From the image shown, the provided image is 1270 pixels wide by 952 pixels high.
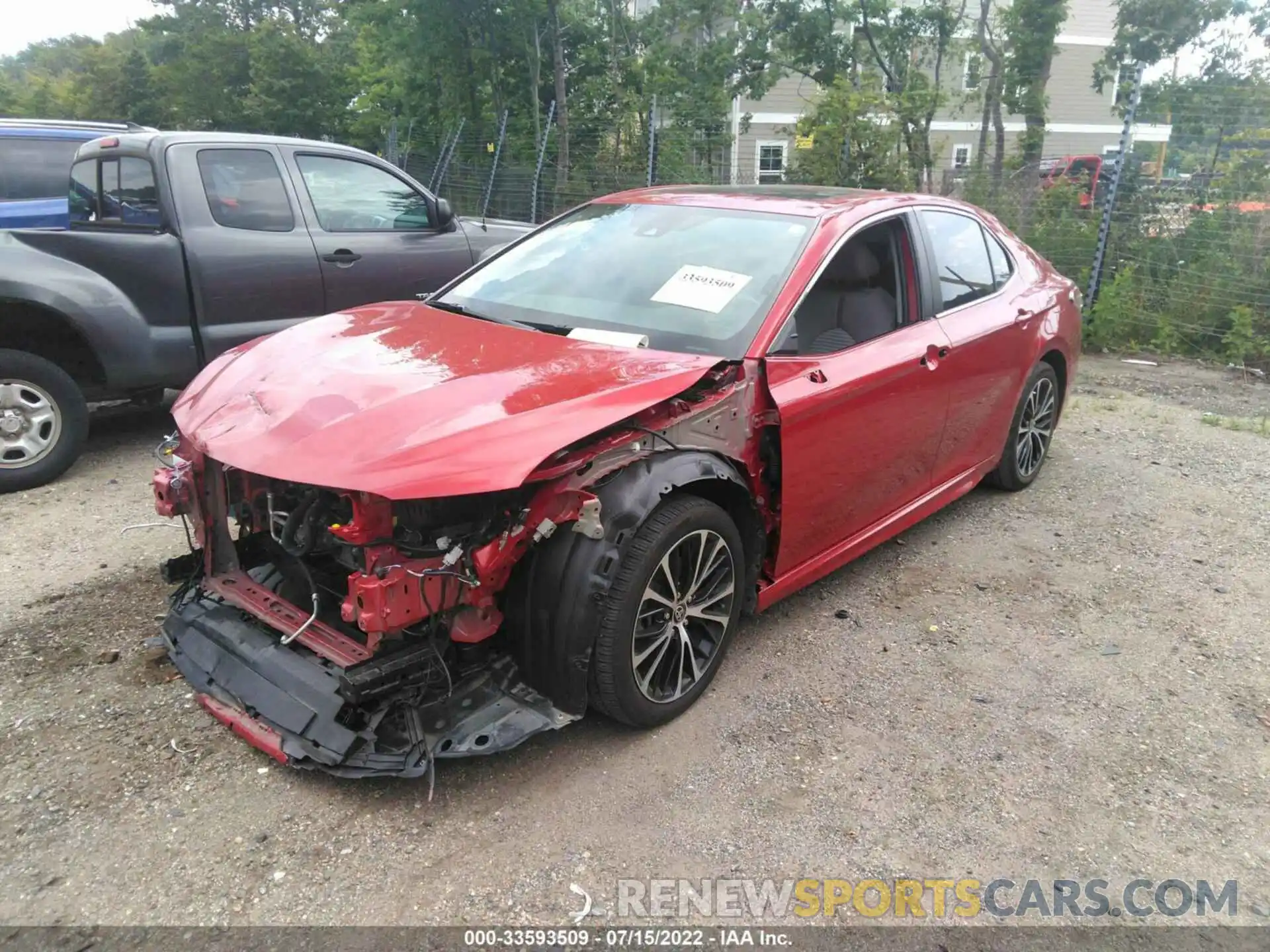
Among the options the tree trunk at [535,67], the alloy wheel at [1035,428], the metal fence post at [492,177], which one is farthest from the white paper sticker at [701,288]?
the tree trunk at [535,67]

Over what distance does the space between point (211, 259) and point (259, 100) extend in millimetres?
23039

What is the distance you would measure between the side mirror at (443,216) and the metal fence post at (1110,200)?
6.62m

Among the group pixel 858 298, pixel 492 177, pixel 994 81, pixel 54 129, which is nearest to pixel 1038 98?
pixel 994 81

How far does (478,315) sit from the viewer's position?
12.3ft

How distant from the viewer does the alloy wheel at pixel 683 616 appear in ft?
9.52

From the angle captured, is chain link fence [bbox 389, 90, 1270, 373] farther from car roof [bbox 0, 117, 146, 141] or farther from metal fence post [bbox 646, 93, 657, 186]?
car roof [bbox 0, 117, 146, 141]

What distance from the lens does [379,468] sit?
2436 mm

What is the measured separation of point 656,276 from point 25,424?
3718mm

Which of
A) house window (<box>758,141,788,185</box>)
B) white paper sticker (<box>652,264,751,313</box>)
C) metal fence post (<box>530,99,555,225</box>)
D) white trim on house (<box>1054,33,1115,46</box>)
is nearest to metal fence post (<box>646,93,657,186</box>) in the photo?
house window (<box>758,141,788,185</box>)

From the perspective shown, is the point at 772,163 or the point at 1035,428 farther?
the point at 772,163

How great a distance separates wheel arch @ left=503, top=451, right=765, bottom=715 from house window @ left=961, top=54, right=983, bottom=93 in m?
18.3

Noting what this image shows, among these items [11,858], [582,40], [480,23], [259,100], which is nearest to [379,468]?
[11,858]

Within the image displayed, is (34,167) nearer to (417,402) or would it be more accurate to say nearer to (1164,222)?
(417,402)

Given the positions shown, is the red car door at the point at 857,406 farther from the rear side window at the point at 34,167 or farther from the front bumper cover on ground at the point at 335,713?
the rear side window at the point at 34,167
